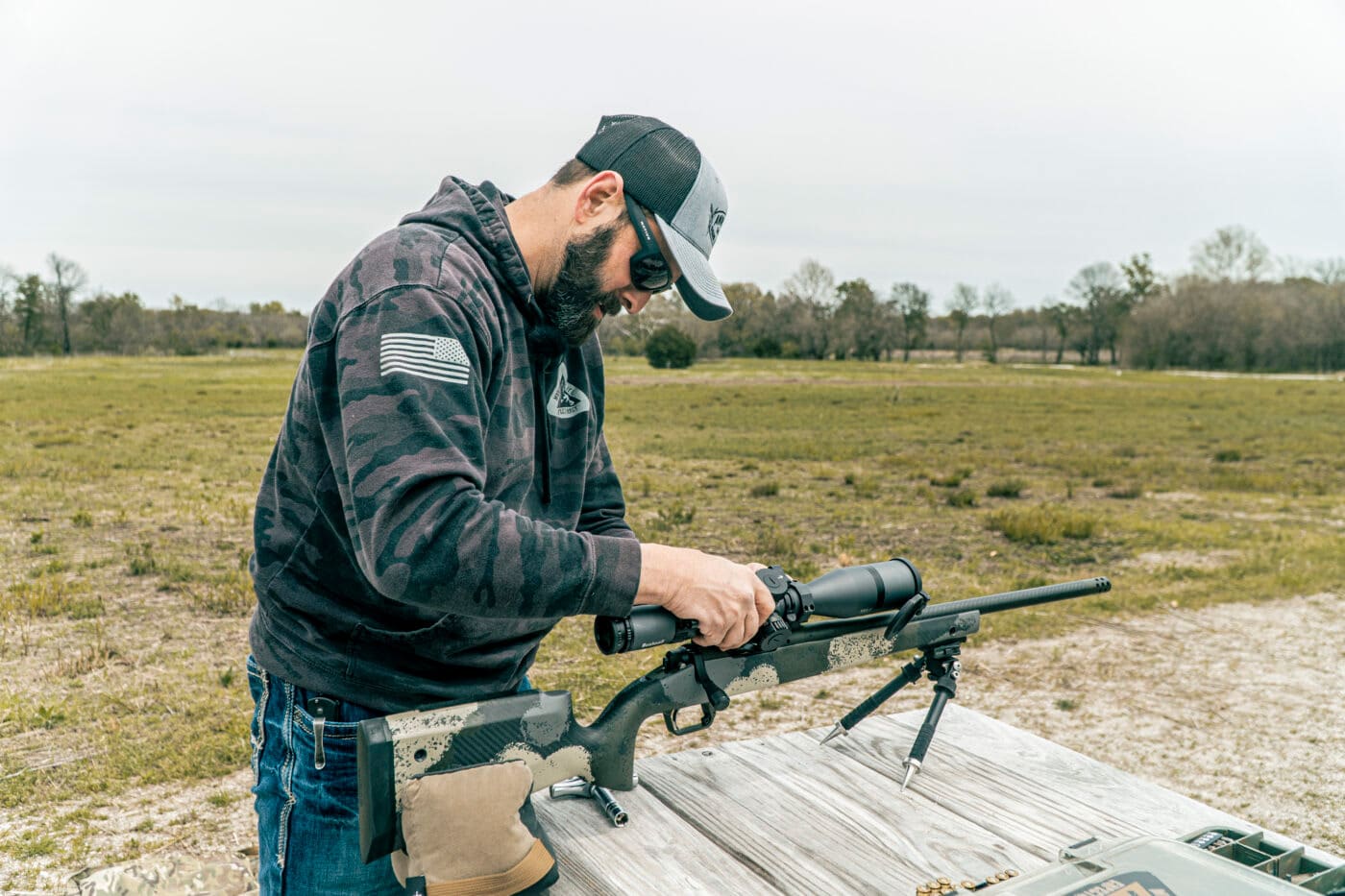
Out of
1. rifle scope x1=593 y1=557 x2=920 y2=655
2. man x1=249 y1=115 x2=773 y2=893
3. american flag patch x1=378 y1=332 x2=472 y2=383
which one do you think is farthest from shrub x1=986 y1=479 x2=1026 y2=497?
american flag patch x1=378 y1=332 x2=472 y2=383

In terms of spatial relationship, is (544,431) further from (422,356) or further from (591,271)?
(422,356)

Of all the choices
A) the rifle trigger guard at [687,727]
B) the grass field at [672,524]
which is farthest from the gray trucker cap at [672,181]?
the grass field at [672,524]

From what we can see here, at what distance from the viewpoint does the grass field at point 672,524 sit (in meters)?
6.03

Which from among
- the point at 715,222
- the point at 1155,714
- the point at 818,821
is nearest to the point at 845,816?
the point at 818,821

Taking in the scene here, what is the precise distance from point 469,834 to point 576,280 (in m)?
1.21

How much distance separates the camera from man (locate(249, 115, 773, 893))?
6.15 feet

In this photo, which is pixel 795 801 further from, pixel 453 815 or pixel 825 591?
pixel 453 815

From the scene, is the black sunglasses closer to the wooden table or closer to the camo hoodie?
the camo hoodie

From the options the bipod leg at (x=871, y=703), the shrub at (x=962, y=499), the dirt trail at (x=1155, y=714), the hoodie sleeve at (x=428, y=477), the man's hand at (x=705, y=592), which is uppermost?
the hoodie sleeve at (x=428, y=477)

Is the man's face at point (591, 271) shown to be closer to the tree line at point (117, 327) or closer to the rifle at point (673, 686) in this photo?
the rifle at point (673, 686)

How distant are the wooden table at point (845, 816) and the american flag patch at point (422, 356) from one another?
46.8 inches

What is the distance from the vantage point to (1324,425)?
29.5 m

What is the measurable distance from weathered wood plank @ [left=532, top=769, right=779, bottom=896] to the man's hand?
477 mm

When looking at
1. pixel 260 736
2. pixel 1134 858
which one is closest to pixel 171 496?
pixel 260 736
